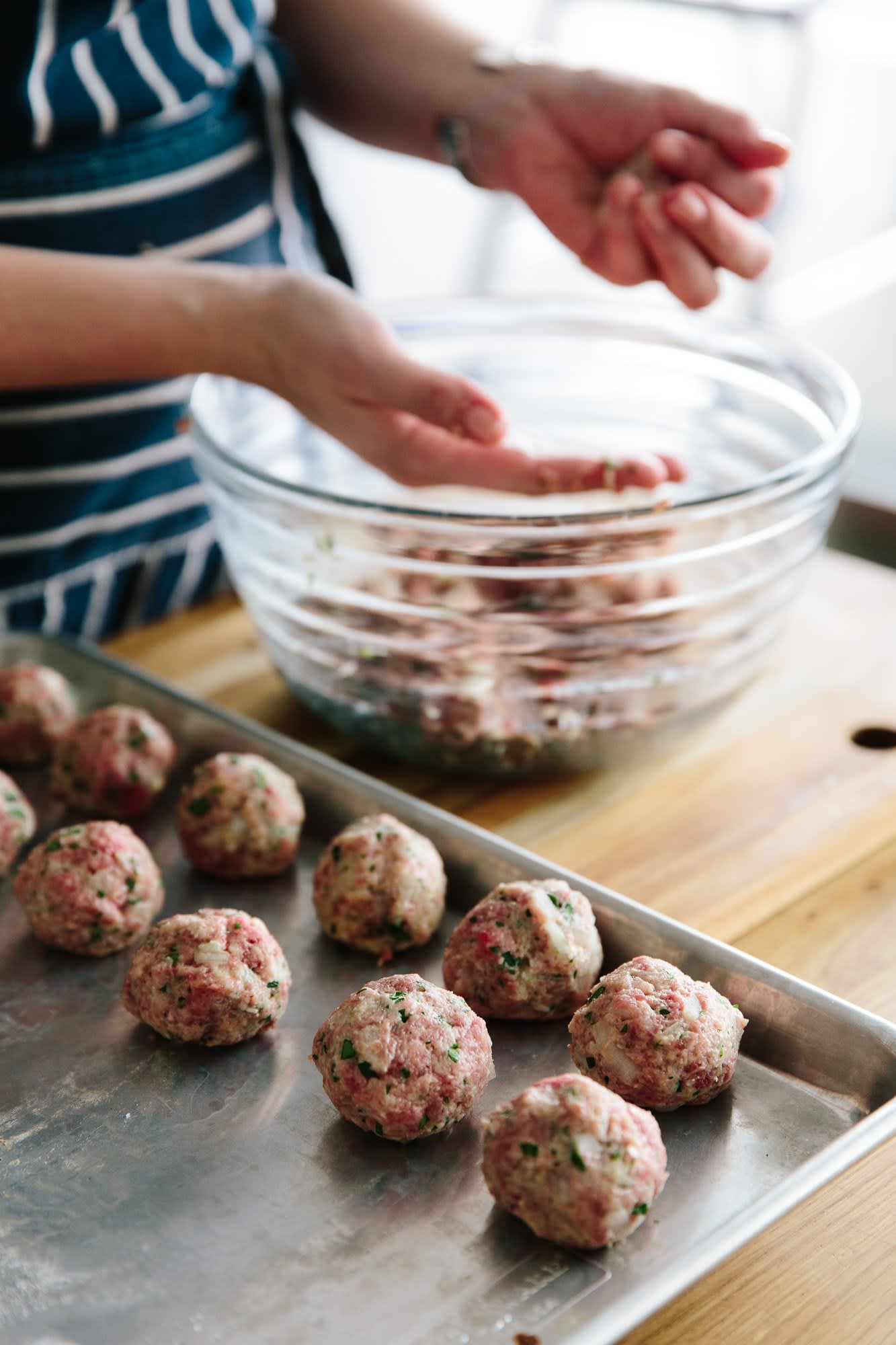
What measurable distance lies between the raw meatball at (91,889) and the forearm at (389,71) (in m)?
0.88

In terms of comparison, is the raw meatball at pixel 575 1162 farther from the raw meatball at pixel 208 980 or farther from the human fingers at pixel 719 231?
the human fingers at pixel 719 231

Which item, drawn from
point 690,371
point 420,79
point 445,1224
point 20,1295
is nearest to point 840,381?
point 690,371

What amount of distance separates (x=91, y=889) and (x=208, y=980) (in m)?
0.16

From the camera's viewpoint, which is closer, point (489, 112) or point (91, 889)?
point (91, 889)

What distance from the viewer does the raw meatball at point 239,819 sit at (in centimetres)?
115

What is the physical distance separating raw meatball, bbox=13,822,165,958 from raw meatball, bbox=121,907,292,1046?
7 centimetres

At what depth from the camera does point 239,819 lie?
115cm

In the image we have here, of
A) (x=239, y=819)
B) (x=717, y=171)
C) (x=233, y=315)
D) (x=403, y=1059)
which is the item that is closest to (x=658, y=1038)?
(x=403, y=1059)

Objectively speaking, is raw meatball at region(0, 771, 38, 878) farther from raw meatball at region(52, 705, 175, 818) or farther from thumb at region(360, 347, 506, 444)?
thumb at region(360, 347, 506, 444)

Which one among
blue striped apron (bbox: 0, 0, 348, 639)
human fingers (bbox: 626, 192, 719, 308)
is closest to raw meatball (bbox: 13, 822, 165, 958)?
blue striped apron (bbox: 0, 0, 348, 639)

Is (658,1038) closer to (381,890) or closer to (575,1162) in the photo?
(575,1162)

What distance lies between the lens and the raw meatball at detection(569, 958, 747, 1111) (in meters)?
0.89

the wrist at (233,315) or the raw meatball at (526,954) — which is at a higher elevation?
the wrist at (233,315)

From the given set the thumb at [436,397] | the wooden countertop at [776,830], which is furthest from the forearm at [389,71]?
the wooden countertop at [776,830]
